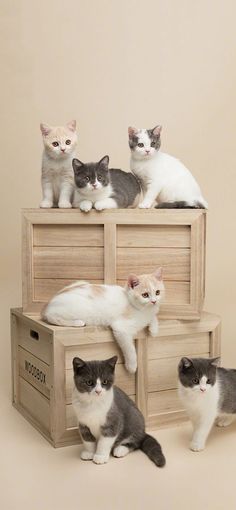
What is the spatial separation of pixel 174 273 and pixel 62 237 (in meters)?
0.52

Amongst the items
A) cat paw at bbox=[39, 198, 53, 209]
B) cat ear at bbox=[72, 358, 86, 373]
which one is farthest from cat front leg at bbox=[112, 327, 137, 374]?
cat paw at bbox=[39, 198, 53, 209]

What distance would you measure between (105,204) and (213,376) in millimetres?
858

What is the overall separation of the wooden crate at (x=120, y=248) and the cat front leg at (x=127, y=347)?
0.27 metres

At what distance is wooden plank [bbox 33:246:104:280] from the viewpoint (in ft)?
9.77

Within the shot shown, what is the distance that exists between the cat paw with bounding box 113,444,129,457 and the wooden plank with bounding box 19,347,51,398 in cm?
37

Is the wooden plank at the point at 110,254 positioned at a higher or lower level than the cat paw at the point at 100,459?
higher

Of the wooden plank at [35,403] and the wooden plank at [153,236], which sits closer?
the wooden plank at [35,403]

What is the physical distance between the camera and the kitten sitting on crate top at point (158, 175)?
3.00m

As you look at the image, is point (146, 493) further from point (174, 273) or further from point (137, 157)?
point (137, 157)

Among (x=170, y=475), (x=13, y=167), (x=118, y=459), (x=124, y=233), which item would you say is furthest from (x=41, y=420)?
(x=13, y=167)

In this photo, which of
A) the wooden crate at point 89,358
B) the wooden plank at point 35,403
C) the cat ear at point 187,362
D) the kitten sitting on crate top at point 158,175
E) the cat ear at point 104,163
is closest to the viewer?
the cat ear at point 187,362

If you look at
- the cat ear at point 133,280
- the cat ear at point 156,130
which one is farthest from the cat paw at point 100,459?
the cat ear at point 156,130

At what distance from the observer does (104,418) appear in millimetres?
2473

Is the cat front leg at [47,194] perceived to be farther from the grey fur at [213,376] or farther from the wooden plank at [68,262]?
the grey fur at [213,376]
